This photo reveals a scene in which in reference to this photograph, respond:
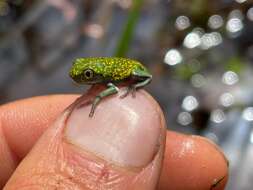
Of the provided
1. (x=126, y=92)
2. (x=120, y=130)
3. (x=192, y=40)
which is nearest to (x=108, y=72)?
(x=126, y=92)

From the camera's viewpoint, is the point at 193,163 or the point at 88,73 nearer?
the point at 88,73

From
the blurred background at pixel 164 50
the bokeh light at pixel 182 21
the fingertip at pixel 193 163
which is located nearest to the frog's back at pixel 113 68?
the fingertip at pixel 193 163

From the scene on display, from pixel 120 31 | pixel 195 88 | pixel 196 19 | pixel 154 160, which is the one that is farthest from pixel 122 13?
pixel 154 160

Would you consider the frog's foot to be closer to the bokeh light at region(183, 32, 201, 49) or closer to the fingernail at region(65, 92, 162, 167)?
the fingernail at region(65, 92, 162, 167)

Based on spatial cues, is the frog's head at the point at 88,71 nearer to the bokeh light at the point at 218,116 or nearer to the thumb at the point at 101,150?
the thumb at the point at 101,150

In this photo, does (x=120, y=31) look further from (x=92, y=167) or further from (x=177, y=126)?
(x=92, y=167)

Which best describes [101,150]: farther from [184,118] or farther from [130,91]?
[184,118]
